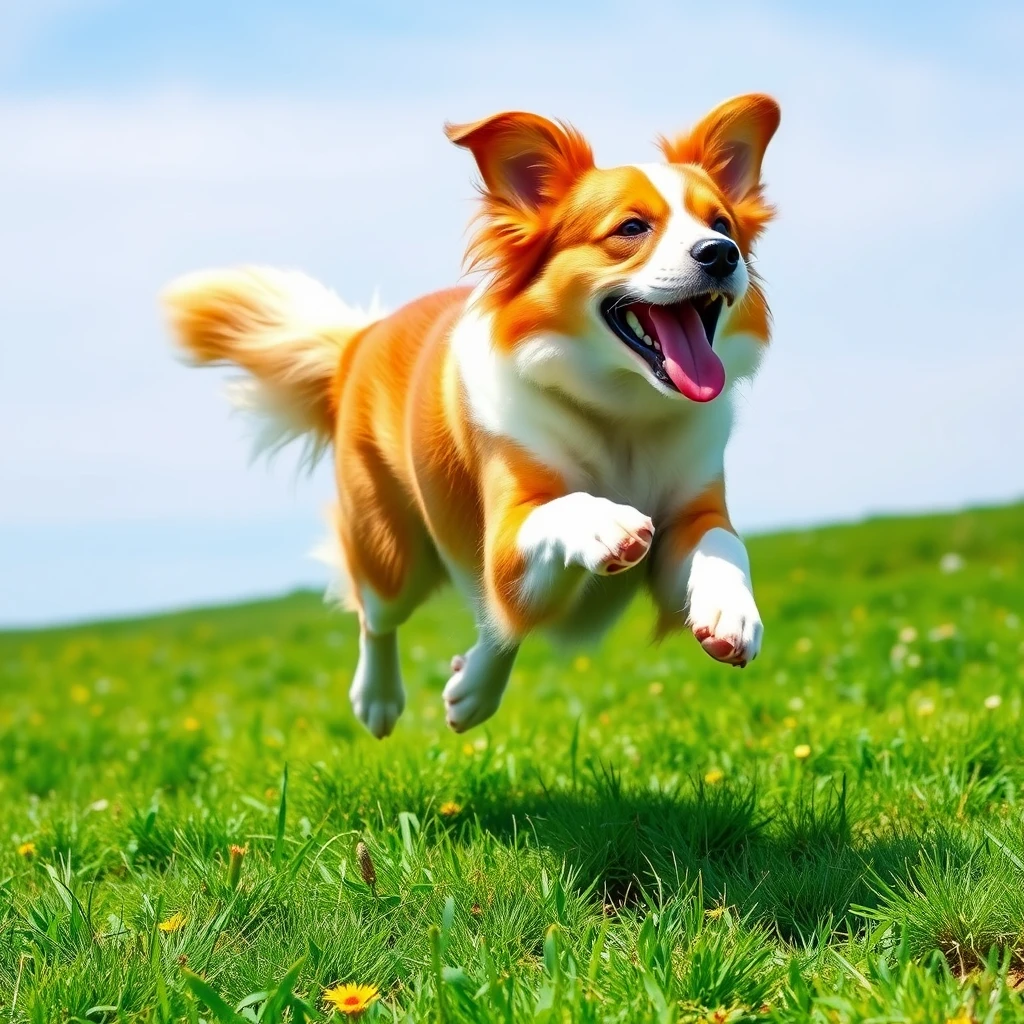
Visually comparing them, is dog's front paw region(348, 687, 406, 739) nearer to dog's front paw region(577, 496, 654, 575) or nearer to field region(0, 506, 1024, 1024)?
field region(0, 506, 1024, 1024)

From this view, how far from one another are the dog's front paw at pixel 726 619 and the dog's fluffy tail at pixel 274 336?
2356 mm

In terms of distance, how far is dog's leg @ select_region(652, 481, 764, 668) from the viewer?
2889mm

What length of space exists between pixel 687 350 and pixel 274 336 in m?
2.32

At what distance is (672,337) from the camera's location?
3309 millimetres

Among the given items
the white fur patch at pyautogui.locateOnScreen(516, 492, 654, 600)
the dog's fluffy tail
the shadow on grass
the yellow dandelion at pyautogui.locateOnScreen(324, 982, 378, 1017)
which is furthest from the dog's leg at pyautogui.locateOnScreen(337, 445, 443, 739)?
the yellow dandelion at pyautogui.locateOnScreen(324, 982, 378, 1017)

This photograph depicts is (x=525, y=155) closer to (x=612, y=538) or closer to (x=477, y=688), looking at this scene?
(x=612, y=538)

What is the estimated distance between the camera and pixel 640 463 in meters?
3.56

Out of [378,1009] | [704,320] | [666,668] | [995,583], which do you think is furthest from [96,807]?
[995,583]

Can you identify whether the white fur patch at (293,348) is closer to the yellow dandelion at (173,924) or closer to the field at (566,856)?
the field at (566,856)

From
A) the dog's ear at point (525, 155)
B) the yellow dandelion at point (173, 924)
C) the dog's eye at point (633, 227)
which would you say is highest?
the dog's ear at point (525, 155)

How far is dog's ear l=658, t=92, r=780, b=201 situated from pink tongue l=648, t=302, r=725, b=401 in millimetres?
637

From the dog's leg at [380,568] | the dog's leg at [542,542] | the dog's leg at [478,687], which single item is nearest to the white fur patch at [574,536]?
the dog's leg at [542,542]

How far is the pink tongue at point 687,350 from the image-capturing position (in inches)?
128

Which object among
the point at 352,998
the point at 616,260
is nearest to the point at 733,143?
the point at 616,260
